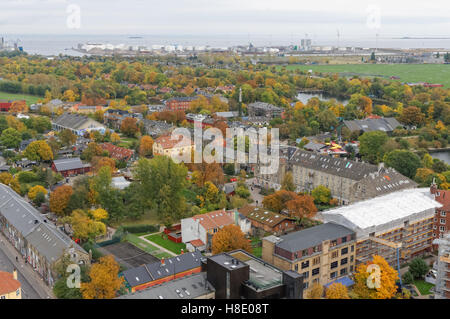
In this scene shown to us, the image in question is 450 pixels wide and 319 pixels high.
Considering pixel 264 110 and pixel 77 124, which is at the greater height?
pixel 264 110

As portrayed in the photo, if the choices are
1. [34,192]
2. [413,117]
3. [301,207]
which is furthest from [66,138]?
[413,117]

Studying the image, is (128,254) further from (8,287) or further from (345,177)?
(345,177)

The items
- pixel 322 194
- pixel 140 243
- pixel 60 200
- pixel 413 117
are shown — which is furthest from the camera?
pixel 413 117

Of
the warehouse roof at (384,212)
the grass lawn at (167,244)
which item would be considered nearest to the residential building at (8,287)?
the grass lawn at (167,244)

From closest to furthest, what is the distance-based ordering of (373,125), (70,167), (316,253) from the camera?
(316,253) < (70,167) < (373,125)

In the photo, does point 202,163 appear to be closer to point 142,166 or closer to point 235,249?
point 142,166

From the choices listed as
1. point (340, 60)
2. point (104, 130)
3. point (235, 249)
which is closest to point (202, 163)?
point (235, 249)
